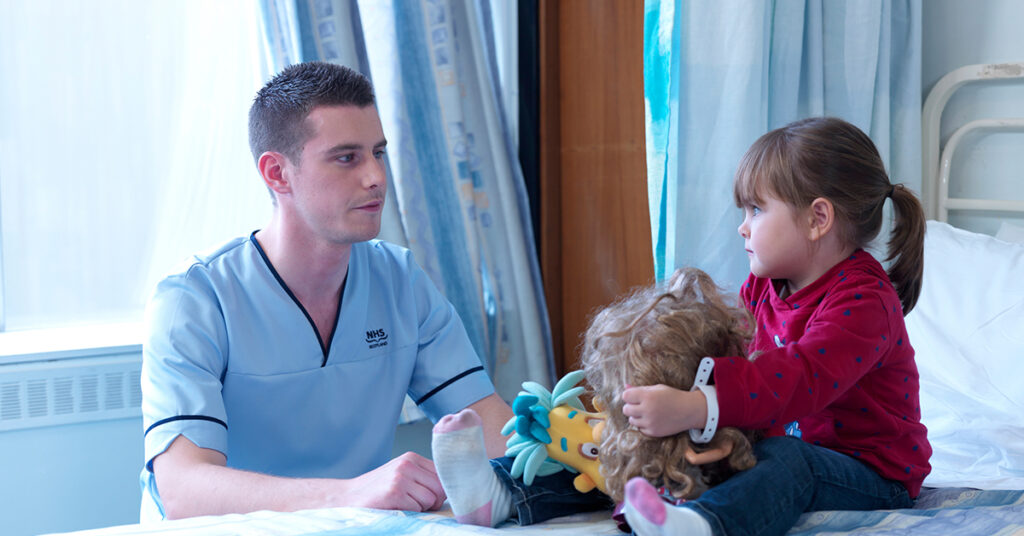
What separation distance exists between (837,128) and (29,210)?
1.87 metres

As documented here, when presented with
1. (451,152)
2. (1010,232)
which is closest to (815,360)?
(1010,232)

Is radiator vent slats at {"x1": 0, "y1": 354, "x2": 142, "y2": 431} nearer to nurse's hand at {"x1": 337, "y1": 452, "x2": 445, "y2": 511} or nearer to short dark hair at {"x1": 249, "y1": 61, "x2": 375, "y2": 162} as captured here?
short dark hair at {"x1": 249, "y1": 61, "x2": 375, "y2": 162}

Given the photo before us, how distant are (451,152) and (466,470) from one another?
4.22 feet

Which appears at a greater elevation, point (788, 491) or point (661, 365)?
point (661, 365)

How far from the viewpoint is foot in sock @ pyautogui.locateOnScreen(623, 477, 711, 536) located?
2.80ft

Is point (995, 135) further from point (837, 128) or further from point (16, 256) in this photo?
point (16, 256)

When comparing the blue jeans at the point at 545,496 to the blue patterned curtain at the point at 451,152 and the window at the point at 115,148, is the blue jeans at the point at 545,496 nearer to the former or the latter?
the blue patterned curtain at the point at 451,152

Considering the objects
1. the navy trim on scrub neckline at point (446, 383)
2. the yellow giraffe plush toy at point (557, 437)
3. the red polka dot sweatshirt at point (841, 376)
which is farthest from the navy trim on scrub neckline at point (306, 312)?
the red polka dot sweatshirt at point (841, 376)

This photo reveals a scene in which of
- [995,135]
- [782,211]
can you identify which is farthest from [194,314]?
[995,135]

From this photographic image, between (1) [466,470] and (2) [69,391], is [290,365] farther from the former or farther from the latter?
(2) [69,391]

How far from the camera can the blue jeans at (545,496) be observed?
1127 mm

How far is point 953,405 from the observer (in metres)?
1.64

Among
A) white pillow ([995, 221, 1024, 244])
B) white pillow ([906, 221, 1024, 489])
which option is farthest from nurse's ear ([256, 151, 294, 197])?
white pillow ([995, 221, 1024, 244])

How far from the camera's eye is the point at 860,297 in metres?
1.15
